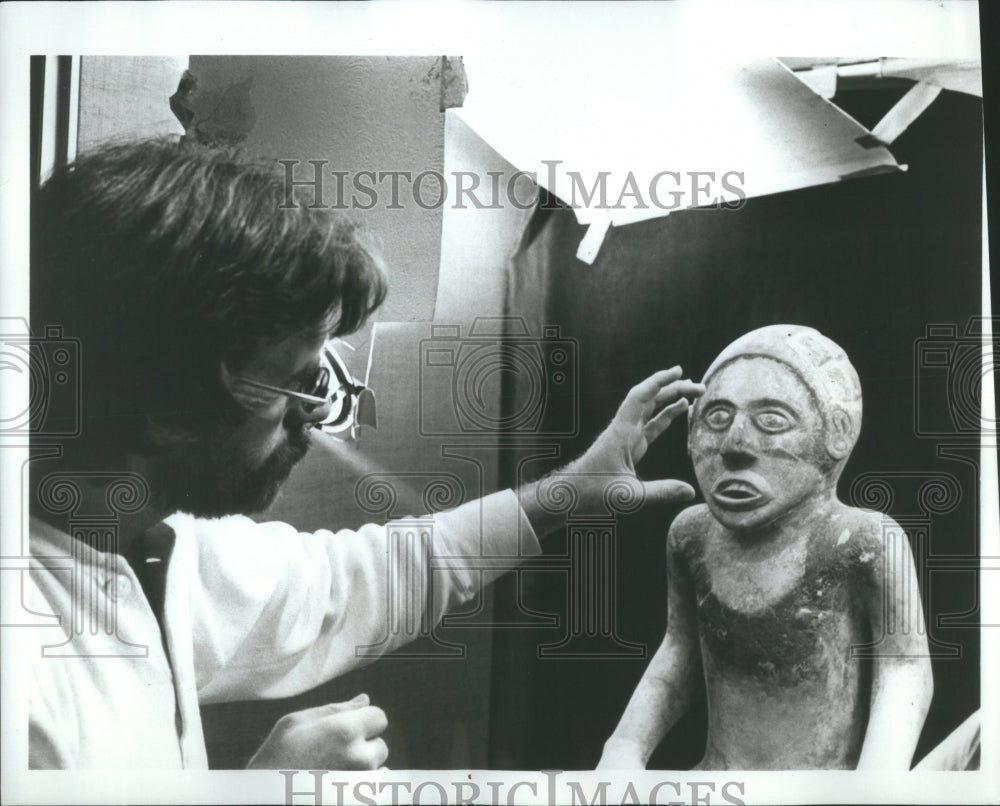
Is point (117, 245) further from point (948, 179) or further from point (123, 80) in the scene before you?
point (948, 179)

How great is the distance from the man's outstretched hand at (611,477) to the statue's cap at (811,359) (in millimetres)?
101

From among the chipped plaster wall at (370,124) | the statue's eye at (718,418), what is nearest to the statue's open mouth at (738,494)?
→ the statue's eye at (718,418)

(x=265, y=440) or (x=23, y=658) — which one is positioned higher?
(x=265, y=440)

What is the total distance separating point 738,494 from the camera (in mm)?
2453

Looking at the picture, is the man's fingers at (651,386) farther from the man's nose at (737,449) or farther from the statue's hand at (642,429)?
the man's nose at (737,449)

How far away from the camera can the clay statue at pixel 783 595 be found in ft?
7.98

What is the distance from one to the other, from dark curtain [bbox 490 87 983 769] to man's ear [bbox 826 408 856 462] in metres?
0.03

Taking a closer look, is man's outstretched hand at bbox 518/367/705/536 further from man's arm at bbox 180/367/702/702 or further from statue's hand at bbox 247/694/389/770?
statue's hand at bbox 247/694/389/770

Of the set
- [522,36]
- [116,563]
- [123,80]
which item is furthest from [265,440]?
[522,36]

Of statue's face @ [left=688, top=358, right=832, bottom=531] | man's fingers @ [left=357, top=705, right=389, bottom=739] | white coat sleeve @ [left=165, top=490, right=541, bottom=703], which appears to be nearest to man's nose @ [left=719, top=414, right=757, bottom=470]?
statue's face @ [left=688, top=358, right=832, bottom=531]

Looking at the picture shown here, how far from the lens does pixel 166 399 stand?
245 centimetres

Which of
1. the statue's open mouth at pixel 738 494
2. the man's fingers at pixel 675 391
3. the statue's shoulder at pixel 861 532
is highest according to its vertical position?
the man's fingers at pixel 675 391

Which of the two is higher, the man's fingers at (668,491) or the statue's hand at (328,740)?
the man's fingers at (668,491)

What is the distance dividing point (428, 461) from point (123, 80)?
3.89 feet
